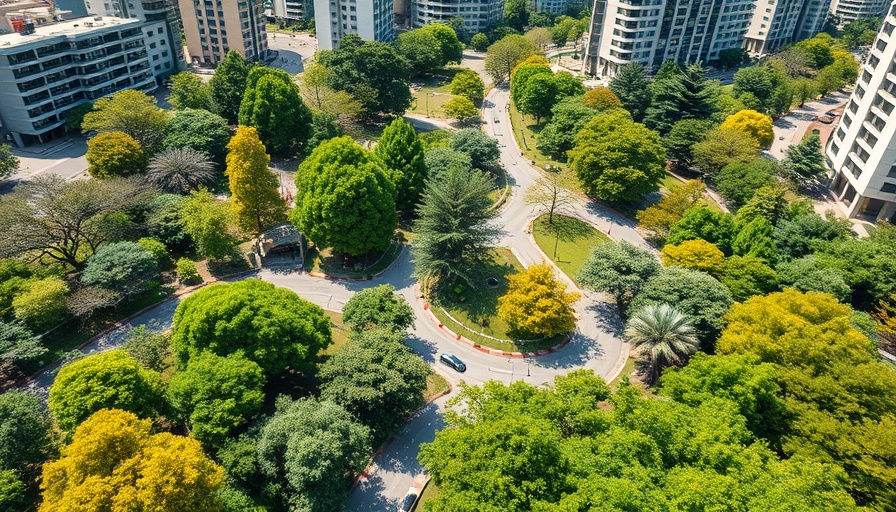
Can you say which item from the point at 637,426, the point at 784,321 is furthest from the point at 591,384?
the point at 784,321

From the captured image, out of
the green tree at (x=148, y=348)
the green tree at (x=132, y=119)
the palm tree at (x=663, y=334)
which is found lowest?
the green tree at (x=148, y=348)

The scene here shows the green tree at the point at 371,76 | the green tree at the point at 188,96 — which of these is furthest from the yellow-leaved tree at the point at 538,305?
the green tree at the point at 188,96

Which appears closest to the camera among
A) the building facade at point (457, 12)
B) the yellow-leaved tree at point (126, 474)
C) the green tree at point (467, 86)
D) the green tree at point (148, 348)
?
the yellow-leaved tree at point (126, 474)

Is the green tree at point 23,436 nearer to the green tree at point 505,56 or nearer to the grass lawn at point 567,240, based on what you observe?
the grass lawn at point 567,240

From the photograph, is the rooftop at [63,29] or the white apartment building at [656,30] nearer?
the rooftop at [63,29]

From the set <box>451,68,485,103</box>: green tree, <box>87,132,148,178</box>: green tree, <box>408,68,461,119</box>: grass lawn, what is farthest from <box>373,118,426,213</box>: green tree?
<box>451,68,485,103</box>: green tree

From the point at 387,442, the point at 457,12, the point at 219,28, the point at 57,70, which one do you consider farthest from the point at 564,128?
the point at 457,12

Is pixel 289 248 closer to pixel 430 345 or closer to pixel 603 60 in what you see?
pixel 430 345
